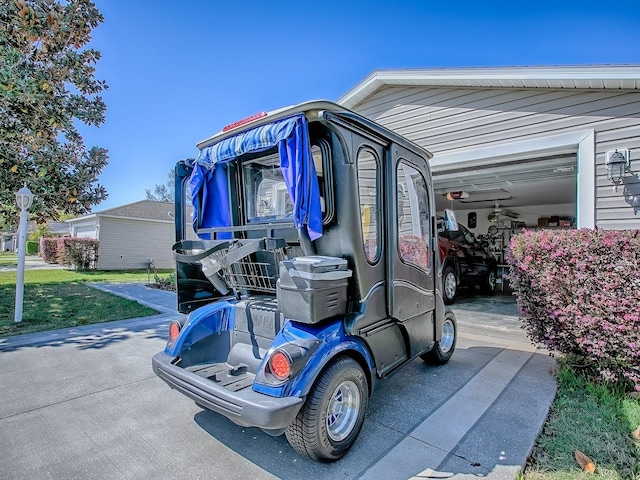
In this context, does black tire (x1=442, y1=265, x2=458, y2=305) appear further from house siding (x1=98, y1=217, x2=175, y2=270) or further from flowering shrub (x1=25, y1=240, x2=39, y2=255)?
flowering shrub (x1=25, y1=240, x2=39, y2=255)

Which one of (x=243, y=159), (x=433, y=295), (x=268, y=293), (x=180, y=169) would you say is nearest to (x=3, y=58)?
(x=180, y=169)

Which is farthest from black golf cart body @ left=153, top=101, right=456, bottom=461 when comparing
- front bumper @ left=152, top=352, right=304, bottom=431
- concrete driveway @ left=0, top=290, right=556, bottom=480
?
concrete driveway @ left=0, top=290, right=556, bottom=480

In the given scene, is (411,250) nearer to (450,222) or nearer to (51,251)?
(450,222)

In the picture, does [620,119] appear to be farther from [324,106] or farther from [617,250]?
[324,106]

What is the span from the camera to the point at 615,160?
4.58 m

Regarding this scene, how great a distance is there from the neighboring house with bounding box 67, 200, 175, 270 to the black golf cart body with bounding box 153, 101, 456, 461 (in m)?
15.2

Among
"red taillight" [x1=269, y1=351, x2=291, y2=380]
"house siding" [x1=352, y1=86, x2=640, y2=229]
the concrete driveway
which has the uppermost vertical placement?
"house siding" [x1=352, y1=86, x2=640, y2=229]

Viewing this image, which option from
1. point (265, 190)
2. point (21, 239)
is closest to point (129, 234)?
point (21, 239)

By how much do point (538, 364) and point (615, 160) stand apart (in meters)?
3.01

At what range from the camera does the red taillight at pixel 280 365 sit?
1.98 metres

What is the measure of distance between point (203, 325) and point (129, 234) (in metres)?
17.1

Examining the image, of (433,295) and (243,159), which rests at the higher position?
(243,159)

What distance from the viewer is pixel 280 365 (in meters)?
2.01

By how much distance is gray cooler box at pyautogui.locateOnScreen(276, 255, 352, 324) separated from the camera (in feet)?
6.86
